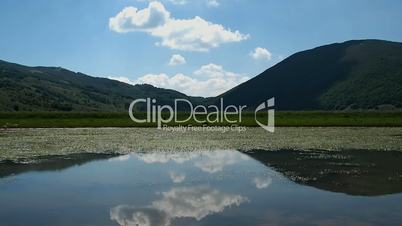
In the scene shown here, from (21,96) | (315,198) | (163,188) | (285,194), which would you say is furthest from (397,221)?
(21,96)

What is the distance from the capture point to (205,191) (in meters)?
17.9

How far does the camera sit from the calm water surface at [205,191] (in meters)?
13.5

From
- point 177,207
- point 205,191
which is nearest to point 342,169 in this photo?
point 205,191

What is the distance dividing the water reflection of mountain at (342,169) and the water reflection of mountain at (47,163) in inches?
418

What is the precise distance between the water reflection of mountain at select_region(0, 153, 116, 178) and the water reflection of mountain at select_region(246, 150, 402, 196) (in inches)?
418

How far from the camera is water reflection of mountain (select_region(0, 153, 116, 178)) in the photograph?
79.9ft

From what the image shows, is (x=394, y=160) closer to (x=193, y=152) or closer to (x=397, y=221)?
(x=193, y=152)

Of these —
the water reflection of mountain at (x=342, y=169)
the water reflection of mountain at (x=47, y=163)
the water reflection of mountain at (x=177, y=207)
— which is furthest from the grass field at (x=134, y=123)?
the water reflection of mountain at (x=177, y=207)

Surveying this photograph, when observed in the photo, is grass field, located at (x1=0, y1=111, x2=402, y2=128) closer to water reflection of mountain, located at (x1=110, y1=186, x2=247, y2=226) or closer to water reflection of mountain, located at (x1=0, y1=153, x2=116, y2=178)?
water reflection of mountain, located at (x1=0, y1=153, x2=116, y2=178)

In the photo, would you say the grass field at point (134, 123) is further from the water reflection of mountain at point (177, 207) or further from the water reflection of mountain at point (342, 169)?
the water reflection of mountain at point (177, 207)

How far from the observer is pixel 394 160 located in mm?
27203

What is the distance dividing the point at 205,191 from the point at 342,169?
8879 millimetres

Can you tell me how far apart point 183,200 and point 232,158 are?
1343 cm

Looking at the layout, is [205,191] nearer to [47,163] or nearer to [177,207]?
[177,207]
